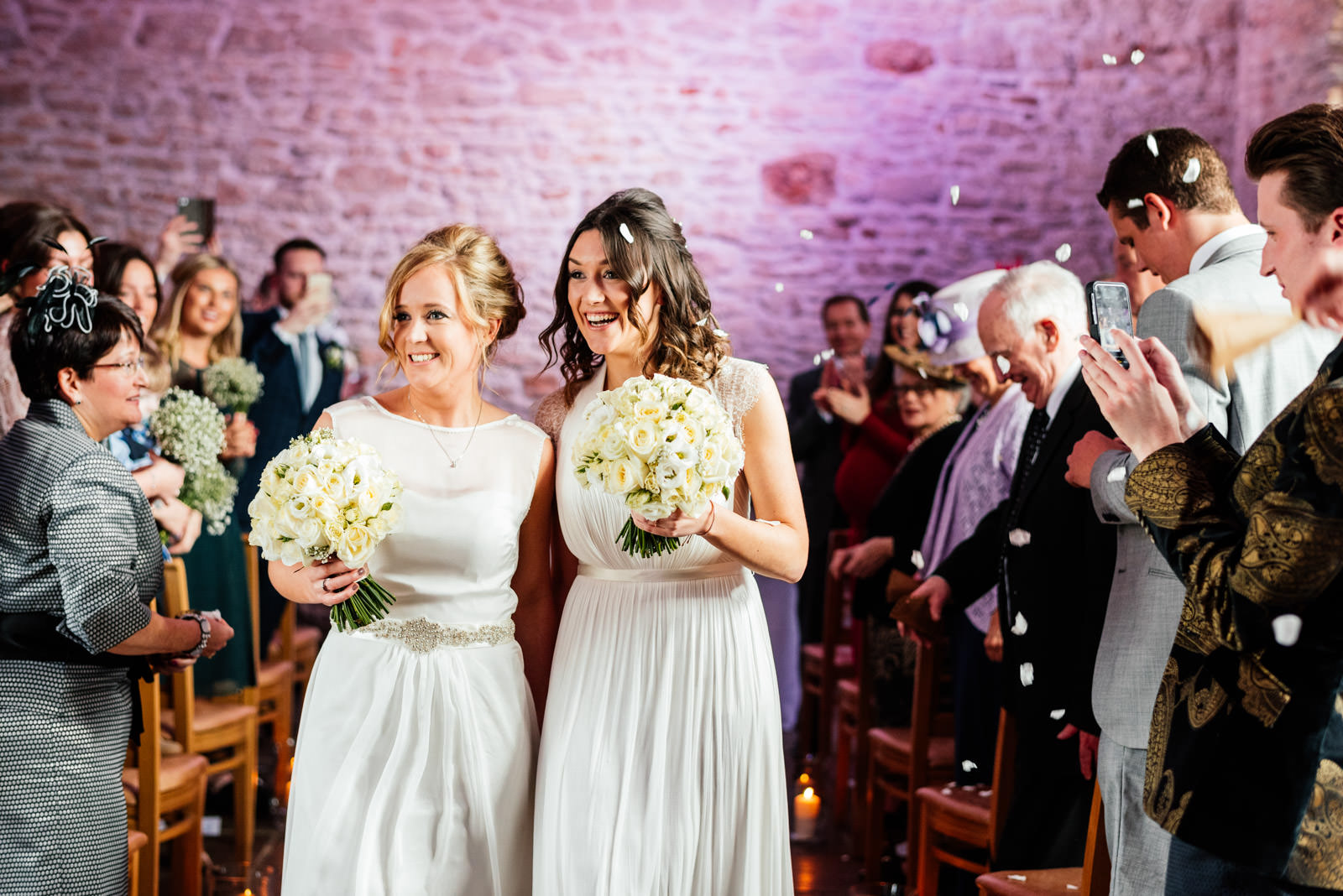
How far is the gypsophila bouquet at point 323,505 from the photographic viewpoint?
2.03 m

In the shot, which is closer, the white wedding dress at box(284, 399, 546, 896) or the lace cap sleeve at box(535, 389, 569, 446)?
the white wedding dress at box(284, 399, 546, 896)

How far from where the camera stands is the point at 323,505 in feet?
6.63

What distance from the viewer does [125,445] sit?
3.87 metres

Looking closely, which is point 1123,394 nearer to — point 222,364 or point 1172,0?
point 222,364

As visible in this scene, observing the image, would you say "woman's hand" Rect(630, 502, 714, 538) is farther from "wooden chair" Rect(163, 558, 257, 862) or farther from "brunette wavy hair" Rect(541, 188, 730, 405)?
"wooden chair" Rect(163, 558, 257, 862)

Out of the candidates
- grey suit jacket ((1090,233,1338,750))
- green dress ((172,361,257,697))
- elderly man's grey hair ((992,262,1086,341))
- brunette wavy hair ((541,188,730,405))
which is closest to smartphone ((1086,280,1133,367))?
grey suit jacket ((1090,233,1338,750))

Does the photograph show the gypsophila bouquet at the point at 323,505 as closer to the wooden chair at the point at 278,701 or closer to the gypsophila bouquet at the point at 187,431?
the gypsophila bouquet at the point at 187,431

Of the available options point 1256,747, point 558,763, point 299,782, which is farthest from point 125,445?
point 1256,747

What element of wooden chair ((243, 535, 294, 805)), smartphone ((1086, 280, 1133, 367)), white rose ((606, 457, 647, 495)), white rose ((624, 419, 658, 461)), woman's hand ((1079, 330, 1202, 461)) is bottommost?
wooden chair ((243, 535, 294, 805))

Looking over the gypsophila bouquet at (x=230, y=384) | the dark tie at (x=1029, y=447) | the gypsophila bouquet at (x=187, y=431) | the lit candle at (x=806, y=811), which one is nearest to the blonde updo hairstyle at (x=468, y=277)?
the gypsophila bouquet at (x=187, y=431)

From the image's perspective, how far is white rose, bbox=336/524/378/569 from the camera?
2043 mm

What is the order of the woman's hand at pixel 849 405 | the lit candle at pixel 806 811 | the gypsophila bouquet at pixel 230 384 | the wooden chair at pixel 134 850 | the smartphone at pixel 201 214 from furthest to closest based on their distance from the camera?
1. the smartphone at pixel 201 214
2. the woman's hand at pixel 849 405
3. the gypsophila bouquet at pixel 230 384
4. the lit candle at pixel 806 811
5. the wooden chair at pixel 134 850

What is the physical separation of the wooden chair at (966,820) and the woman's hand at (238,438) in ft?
10.5

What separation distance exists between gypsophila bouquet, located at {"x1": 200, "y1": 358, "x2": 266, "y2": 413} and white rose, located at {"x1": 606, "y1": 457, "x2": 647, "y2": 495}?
10.9 feet
